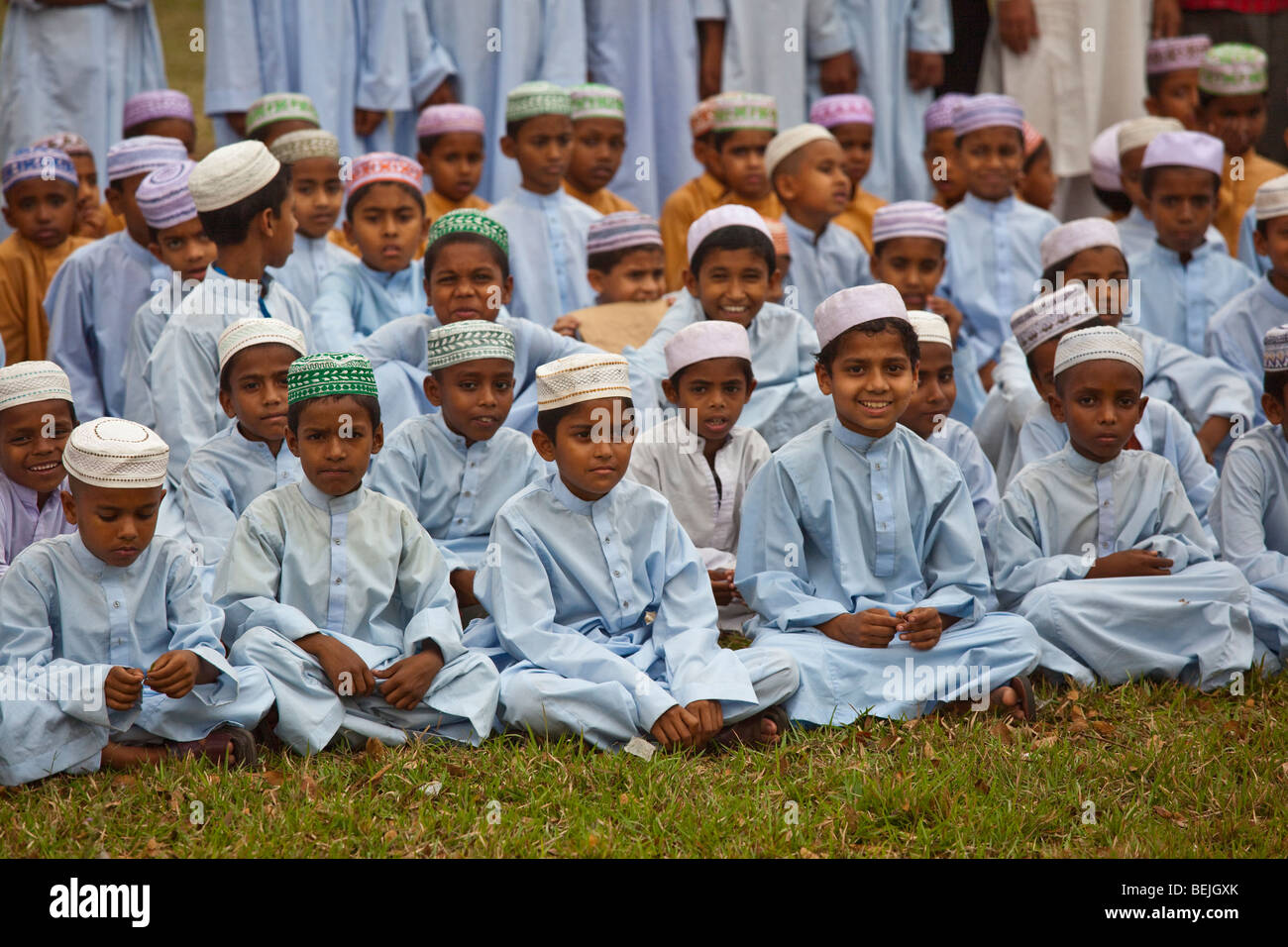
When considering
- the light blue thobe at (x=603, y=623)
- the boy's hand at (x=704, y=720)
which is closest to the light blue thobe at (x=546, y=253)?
the light blue thobe at (x=603, y=623)

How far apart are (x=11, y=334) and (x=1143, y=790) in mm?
4662

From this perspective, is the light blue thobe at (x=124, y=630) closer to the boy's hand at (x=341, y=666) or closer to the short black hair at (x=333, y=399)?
the boy's hand at (x=341, y=666)

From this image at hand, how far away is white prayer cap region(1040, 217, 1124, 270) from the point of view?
5527 mm

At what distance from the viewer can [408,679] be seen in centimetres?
351

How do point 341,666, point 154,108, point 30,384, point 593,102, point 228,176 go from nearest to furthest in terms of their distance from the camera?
point 341,666
point 30,384
point 228,176
point 154,108
point 593,102

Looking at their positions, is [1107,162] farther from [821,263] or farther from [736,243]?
[736,243]

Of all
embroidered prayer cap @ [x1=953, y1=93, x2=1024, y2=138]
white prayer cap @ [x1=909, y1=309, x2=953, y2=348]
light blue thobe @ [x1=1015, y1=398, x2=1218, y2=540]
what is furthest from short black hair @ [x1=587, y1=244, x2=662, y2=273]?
embroidered prayer cap @ [x1=953, y1=93, x2=1024, y2=138]

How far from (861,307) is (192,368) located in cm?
205

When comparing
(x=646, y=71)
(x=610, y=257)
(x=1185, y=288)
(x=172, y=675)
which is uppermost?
(x=646, y=71)

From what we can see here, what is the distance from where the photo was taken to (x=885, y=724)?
142 inches

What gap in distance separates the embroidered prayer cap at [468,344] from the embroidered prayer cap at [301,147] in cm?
183

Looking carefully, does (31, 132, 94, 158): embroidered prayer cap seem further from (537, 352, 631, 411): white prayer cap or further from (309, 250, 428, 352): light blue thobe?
(537, 352, 631, 411): white prayer cap

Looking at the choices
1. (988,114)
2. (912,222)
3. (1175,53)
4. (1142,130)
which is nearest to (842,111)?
(988,114)

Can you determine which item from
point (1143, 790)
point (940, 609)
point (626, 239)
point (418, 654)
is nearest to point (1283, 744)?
point (1143, 790)
